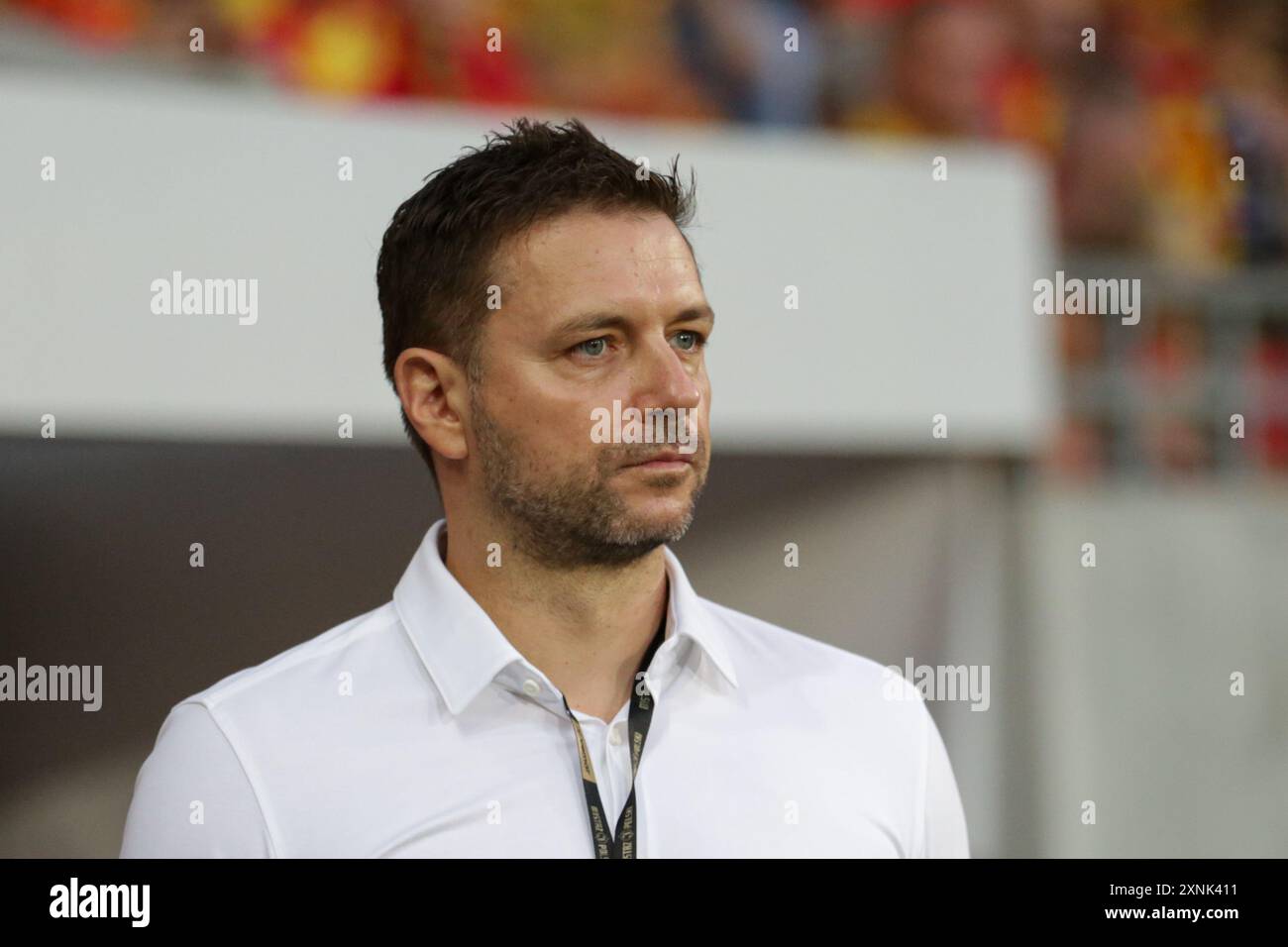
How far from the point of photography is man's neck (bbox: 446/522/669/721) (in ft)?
4.32

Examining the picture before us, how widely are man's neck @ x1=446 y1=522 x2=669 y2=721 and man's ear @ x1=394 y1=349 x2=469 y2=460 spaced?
10 cm

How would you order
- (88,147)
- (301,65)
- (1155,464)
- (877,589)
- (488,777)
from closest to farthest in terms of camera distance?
(488,777)
(88,147)
(877,589)
(301,65)
(1155,464)

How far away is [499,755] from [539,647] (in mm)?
114

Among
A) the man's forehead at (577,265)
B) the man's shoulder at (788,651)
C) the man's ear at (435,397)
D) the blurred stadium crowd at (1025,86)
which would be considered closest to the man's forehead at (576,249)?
the man's forehead at (577,265)

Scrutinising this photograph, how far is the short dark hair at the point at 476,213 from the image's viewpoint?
1290mm

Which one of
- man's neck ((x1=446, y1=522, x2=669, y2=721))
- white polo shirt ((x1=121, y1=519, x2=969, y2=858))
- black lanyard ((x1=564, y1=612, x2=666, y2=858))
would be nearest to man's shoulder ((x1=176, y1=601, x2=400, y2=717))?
white polo shirt ((x1=121, y1=519, x2=969, y2=858))

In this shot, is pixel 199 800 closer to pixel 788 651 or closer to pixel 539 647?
pixel 539 647

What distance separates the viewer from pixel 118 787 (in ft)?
4.46

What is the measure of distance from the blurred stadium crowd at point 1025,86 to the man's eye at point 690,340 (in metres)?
0.55

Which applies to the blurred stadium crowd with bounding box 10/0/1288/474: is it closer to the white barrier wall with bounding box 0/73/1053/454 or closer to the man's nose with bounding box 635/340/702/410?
the white barrier wall with bounding box 0/73/1053/454
